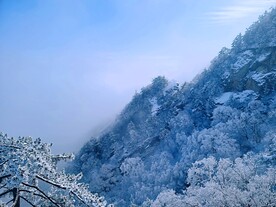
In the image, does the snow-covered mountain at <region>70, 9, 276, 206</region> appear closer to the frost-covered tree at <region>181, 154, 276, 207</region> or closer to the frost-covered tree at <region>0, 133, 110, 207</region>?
the frost-covered tree at <region>181, 154, 276, 207</region>

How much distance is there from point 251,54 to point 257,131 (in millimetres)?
50589

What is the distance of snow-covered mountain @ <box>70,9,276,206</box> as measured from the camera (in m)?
86.2

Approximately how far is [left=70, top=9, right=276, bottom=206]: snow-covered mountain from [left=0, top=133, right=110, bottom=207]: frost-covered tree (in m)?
68.6

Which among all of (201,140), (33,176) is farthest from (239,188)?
(201,140)

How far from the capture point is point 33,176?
19.8 feet

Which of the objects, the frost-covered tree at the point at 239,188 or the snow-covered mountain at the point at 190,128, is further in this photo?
the snow-covered mountain at the point at 190,128

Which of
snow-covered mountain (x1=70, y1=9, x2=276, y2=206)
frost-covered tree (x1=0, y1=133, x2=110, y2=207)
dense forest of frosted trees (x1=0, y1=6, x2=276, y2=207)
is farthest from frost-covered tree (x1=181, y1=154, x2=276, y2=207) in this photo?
snow-covered mountain (x1=70, y1=9, x2=276, y2=206)

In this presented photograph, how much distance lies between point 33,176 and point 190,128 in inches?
4547

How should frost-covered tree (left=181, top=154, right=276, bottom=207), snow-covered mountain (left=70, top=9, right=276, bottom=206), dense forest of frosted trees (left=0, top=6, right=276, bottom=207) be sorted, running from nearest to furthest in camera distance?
1. frost-covered tree (left=181, top=154, right=276, bottom=207)
2. dense forest of frosted trees (left=0, top=6, right=276, bottom=207)
3. snow-covered mountain (left=70, top=9, right=276, bottom=206)

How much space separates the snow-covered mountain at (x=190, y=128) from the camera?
8625 cm

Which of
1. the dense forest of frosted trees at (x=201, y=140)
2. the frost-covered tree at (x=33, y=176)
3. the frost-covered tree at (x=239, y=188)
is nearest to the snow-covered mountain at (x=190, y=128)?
the dense forest of frosted trees at (x=201, y=140)

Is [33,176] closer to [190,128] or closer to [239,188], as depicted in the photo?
[239,188]

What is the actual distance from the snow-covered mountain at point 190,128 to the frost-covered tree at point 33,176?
225 feet

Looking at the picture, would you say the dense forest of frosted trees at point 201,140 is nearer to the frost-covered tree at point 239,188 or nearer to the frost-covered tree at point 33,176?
the frost-covered tree at point 239,188
